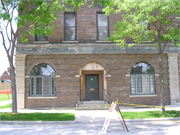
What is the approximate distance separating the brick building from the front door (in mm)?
1718

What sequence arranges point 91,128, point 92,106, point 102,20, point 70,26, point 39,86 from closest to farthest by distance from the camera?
point 91,128, point 92,106, point 39,86, point 70,26, point 102,20

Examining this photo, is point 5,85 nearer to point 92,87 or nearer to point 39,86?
point 39,86

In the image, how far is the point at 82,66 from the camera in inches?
535

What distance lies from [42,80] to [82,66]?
10.7 feet

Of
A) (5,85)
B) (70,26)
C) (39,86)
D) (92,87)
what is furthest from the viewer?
Result: (5,85)

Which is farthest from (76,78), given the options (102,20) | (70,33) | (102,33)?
(102,20)

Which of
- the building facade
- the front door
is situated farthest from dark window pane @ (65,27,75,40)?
the building facade

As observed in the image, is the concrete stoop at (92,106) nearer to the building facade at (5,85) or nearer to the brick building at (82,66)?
the brick building at (82,66)

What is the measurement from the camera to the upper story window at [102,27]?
1419cm

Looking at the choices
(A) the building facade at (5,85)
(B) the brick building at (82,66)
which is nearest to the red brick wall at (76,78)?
(B) the brick building at (82,66)

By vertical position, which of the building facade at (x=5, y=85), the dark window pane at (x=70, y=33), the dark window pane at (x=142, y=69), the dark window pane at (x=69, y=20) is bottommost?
the building facade at (x=5, y=85)

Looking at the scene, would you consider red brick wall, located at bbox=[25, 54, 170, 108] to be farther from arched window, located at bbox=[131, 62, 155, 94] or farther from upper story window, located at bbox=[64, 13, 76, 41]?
upper story window, located at bbox=[64, 13, 76, 41]

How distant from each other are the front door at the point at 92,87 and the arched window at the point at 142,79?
3.06 m

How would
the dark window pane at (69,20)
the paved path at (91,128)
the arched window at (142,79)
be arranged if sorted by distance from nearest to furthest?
the paved path at (91,128)
the arched window at (142,79)
the dark window pane at (69,20)
